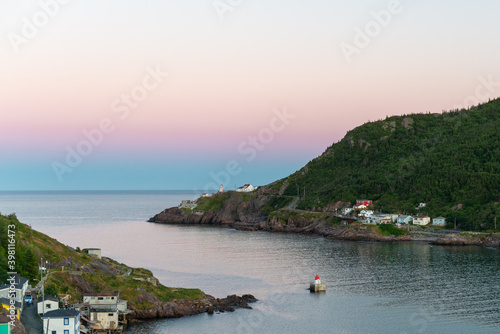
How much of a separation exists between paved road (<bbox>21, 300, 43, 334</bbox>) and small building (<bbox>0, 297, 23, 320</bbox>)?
710 mm

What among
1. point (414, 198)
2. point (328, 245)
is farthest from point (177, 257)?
point (414, 198)

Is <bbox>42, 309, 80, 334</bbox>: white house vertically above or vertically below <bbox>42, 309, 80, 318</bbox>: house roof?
below

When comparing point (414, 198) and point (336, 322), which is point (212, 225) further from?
point (336, 322)

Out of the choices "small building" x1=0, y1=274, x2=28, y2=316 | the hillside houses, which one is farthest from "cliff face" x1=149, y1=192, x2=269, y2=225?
"small building" x1=0, y1=274, x2=28, y2=316

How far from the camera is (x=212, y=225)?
151 m

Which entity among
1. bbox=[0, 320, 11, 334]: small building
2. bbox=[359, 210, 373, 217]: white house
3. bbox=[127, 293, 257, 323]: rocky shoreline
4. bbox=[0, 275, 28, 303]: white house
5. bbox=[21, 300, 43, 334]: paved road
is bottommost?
bbox=[127, 293, 257, 323]: rocky shoreline

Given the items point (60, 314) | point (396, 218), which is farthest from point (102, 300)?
point (396, 218)

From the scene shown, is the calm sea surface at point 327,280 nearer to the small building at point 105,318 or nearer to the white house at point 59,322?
the small building at point 105,318

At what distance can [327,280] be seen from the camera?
2537 inches

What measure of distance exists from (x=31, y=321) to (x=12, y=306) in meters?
4.65

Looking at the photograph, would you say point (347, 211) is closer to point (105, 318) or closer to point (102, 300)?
point (102, 300)

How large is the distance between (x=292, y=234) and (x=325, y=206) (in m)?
17.6

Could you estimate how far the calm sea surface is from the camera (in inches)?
1800

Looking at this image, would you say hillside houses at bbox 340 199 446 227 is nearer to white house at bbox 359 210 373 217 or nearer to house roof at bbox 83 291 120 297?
white house at bbox 359 210 373 217
